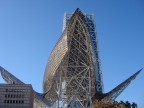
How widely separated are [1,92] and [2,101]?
196 cm

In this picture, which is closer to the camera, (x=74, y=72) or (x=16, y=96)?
(x=74, y=72)

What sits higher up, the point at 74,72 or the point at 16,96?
the point at 74,72

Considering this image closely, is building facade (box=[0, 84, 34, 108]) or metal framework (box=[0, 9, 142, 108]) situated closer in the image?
metal framework (box=[0, 9, 142, 108])

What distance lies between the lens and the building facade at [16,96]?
79.4 m

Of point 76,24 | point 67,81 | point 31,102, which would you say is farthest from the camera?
point 31,102

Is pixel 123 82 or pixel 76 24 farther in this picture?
pixel 123 82

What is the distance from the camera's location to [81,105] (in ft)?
273

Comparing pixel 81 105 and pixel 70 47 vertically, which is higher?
pixel 70 47

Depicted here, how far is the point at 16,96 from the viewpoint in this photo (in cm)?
8025

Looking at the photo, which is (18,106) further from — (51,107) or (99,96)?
(99,96)

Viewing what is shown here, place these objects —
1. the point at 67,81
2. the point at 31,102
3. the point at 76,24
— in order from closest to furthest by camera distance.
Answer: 1. the point at 76,24
2. the point at 67,81
3. the point at 31,102

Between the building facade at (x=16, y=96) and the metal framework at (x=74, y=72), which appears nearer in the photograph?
the metal framework at (x=74, y=72)

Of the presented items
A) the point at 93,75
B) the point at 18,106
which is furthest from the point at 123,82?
the point at 18,106

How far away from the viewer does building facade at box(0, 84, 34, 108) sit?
79.4 m
